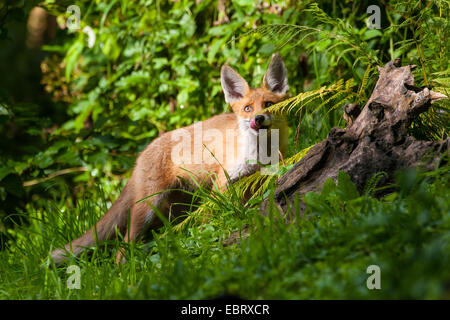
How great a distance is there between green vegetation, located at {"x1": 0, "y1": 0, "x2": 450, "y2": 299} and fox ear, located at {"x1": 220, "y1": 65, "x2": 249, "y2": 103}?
1.75ft

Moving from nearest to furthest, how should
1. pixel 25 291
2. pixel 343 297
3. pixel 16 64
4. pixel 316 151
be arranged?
pixel 343 297, pixel 25 291, pixel 316 151, pixel 16 64

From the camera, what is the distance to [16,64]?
11.1 m

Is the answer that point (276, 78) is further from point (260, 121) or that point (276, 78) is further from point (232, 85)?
point (260, 121)

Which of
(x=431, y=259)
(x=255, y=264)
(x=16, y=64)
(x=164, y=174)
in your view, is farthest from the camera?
(x=16, y=64)

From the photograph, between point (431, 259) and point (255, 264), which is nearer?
point (431, 259)

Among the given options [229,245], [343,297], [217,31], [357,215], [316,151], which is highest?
[217,31]

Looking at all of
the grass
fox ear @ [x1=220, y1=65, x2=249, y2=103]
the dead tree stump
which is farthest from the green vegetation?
fox ear @ [x1=220, y1=65, x2=249, y2=103]

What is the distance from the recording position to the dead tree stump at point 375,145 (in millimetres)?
3098

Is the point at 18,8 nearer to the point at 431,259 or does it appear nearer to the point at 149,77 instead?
the point at 149,77

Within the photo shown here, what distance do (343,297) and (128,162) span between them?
424 cm

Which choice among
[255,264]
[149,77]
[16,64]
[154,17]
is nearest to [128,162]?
[149,77]

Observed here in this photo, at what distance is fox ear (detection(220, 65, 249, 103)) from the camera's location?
16.0 ft

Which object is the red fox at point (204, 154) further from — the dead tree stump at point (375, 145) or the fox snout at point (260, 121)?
the dead tree stump at point (375, 145)

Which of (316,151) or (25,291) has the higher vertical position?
(316,151)
